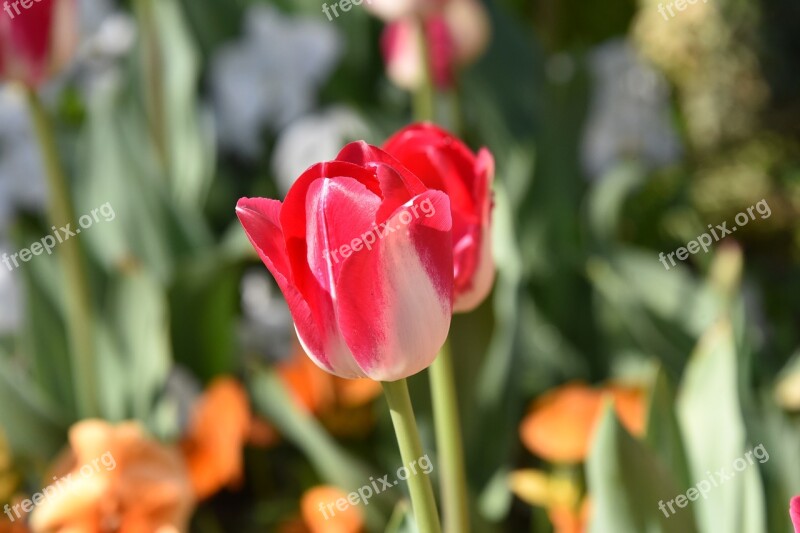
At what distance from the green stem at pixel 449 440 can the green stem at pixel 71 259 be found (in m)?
0.47

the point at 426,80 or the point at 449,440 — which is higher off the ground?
the point at 426,80

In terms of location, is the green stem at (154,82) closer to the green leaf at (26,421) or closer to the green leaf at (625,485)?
the green leaf at (26,421)

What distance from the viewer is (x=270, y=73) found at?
144 cm

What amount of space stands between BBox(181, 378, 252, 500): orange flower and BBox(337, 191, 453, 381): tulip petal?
20.4 inches

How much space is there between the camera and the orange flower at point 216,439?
89 centimetres

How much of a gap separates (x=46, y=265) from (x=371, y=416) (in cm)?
44

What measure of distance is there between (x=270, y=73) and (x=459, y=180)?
1010mm

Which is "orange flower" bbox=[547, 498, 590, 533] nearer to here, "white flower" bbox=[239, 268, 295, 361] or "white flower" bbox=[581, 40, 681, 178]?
"white flower" bbox=[239, 268, 295, 361]

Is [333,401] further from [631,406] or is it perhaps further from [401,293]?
[401,293]

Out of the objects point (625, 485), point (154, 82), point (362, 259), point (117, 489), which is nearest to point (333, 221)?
point (362, 259)

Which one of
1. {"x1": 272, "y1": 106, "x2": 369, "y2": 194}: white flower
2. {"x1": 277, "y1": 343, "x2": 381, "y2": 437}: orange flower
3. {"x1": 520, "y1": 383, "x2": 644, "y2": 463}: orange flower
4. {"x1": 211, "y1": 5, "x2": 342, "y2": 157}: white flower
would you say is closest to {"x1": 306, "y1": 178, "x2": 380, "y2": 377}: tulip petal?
{"x1": 520, "y1": 383, "x2": 644, "y2": 463}: orange flower

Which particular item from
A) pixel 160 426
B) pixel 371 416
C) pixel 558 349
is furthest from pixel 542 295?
pixel 160 426

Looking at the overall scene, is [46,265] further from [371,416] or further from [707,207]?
[707,207]

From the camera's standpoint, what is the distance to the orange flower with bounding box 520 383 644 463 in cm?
85
